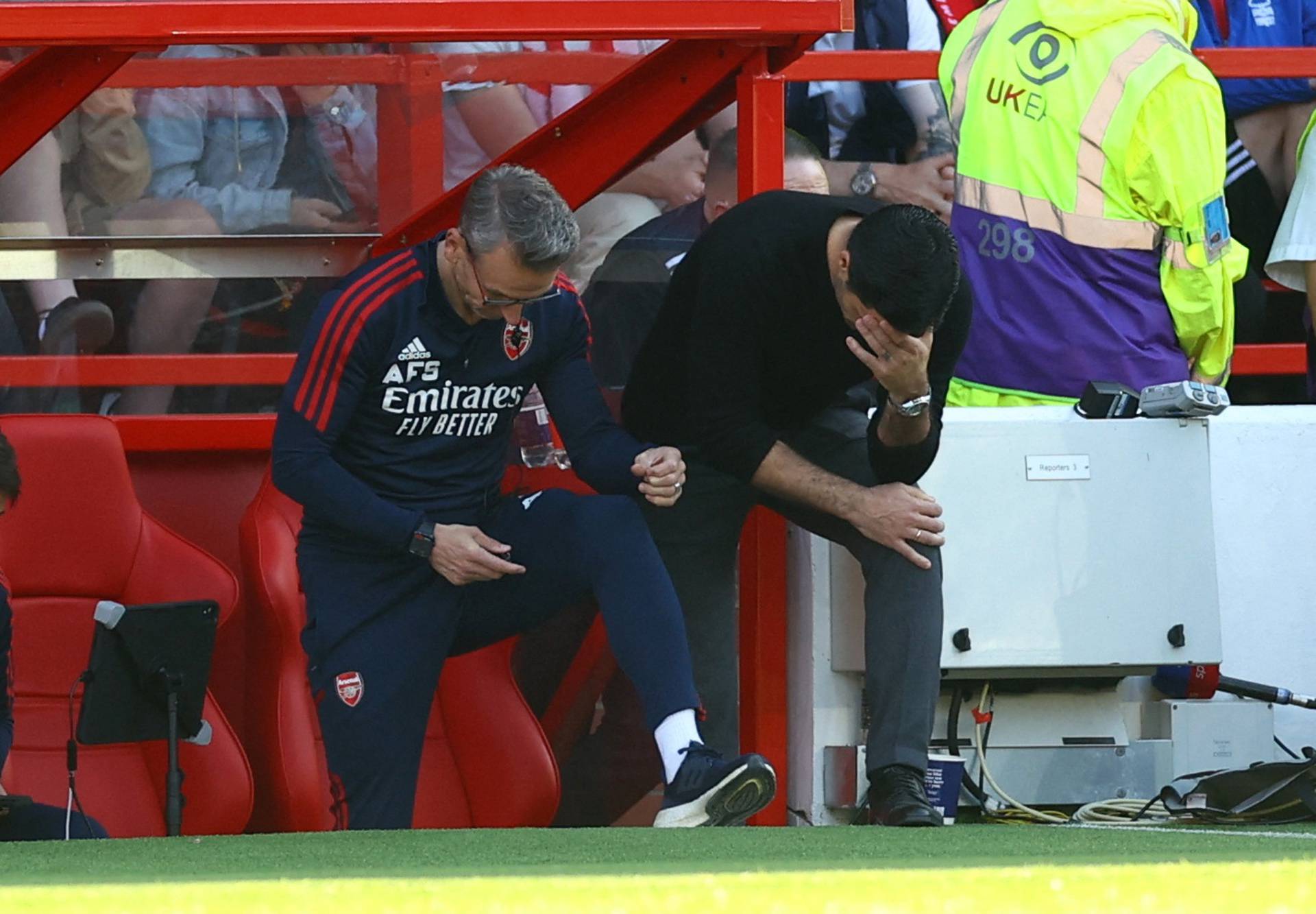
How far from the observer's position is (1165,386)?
429 centimetres

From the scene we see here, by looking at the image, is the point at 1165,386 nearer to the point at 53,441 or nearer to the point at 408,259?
the point at 408,259

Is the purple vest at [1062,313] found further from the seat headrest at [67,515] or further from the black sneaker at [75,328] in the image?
the black sneaker at [75,328]

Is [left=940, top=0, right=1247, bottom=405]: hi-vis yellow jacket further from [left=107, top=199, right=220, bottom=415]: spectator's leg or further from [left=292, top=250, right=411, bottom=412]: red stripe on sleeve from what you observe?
[left=107, top=199, right=220, bottom=415]: spectator's leg

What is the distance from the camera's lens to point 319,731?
188 inches

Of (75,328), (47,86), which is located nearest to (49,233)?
(75,328)

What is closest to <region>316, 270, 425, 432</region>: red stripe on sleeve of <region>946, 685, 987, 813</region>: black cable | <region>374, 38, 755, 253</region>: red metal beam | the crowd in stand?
<region>374, 38, 755, 253</region>: red metal beam

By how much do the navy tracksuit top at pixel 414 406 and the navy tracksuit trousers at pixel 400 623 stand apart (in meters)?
0.08

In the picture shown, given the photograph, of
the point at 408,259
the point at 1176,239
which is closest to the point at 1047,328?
the point at 1176,239

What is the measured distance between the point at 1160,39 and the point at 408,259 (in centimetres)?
176

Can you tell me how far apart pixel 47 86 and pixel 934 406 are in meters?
2.03

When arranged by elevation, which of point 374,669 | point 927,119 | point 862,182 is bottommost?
point 374,669

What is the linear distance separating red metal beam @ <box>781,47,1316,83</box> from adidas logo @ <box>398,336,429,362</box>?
5.79 feet

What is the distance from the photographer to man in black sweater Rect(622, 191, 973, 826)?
12.2 ft

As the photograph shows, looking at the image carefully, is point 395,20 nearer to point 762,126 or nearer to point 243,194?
point 762,126
